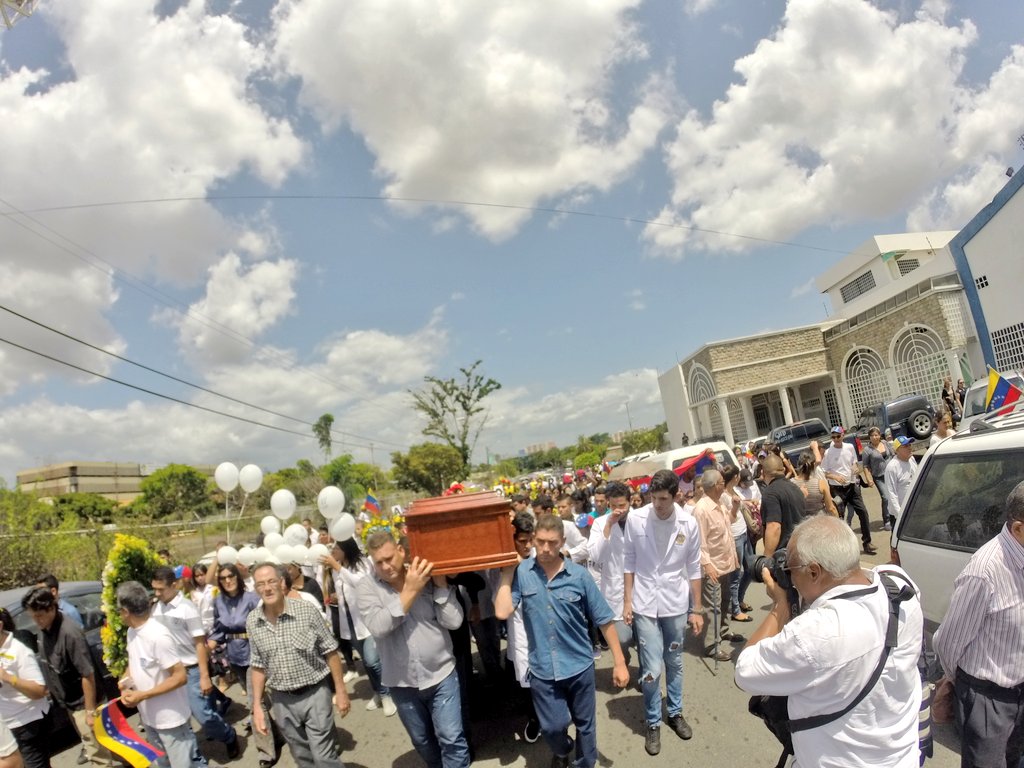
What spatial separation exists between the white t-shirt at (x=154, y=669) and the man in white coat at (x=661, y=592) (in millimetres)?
3276

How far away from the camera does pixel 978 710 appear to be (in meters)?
2.38

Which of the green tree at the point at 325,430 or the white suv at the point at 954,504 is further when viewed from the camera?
the green tree at the point at 325,430

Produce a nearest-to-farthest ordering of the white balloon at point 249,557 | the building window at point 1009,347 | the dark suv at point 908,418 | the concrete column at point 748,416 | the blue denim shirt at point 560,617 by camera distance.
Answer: the blue denim shirt at point 560,617 < the white balloon at point 249,557 < the dark suv at point 908,418 < the building window at point 1009,347 < the concrete column at point 748,416

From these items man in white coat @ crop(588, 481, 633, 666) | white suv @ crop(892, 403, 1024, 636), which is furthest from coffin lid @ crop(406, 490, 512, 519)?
white suv @ crop(892, 403, 1024, 636)

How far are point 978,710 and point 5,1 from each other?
13426 millimetres

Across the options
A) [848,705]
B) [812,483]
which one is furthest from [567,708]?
[812,483]

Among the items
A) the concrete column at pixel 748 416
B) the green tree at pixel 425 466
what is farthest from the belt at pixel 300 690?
the green tree at pixel 425 466

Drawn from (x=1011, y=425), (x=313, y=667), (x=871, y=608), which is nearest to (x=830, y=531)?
(x=871, y=608)

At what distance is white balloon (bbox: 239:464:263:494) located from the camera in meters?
8.39

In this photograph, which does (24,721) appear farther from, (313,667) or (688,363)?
(688,363)

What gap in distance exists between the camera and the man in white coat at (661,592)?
14.0 feet

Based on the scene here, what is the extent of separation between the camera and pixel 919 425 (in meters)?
Result: 16.7

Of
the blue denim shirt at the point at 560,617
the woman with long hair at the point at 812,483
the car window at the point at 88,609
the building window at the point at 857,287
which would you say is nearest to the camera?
the blue denim shirt at the point at 560,617

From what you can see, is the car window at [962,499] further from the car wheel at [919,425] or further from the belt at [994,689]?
the car wheel at [919,425]
